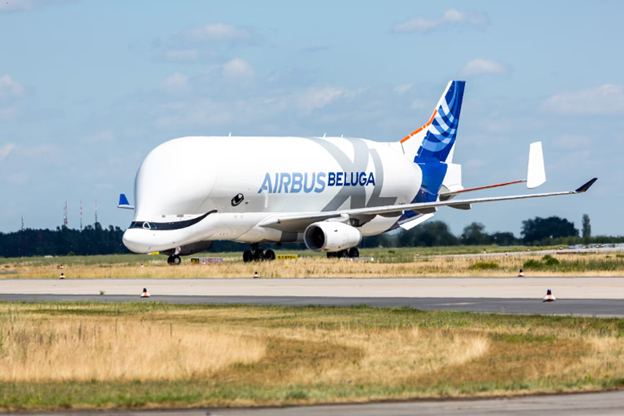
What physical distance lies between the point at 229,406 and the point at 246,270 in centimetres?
3682

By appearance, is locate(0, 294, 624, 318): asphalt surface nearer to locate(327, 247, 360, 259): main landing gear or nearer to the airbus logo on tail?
the airbus logo on tail

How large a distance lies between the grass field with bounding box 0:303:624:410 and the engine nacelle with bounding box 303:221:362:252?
30795 mm

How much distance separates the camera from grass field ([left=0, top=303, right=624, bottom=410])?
49.7 ft

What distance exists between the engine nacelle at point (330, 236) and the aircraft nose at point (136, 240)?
10285 millimetres

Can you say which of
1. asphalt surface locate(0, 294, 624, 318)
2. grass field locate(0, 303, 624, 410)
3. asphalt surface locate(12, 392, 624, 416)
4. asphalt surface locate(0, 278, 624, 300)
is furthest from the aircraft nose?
asphalt surface locate(12, 392, 624, 416)

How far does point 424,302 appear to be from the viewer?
3034cm

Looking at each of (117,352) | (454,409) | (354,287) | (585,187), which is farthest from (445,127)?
(454,409)

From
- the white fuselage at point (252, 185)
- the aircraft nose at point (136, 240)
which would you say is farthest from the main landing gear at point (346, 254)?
the aircraft nose at point (136, 240)

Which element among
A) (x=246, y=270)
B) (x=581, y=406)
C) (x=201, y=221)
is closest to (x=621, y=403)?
(x=581, y=406)

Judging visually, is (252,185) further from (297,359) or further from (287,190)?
(297,359)

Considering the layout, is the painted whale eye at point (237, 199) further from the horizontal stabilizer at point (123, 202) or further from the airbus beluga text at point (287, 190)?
the horizontal stabilizer at point (123, 202)

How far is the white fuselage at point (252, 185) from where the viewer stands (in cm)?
5272

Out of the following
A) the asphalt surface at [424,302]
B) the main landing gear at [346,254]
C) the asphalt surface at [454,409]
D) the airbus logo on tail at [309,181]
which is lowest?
the asphalt surface at [454,409]

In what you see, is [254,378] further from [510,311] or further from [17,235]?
[17,235]
